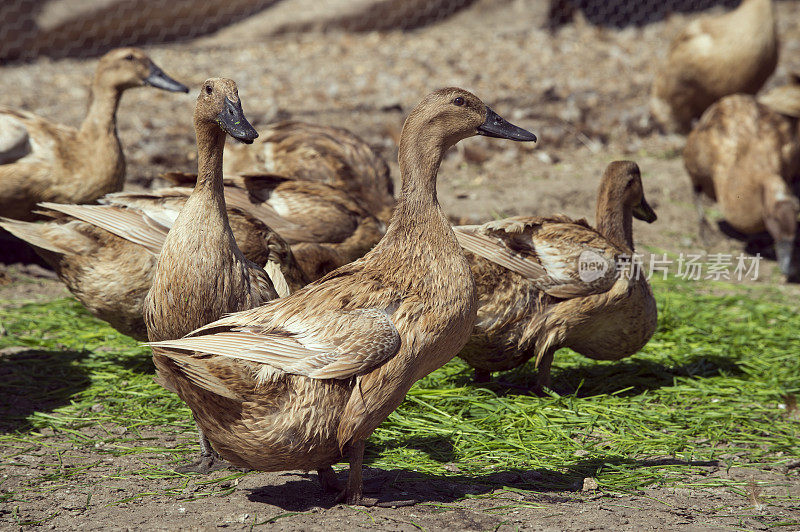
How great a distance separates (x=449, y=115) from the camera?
344cm

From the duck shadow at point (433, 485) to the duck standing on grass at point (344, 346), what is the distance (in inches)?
5.6

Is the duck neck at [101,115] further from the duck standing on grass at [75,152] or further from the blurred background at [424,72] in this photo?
the blurred background at [424,72]

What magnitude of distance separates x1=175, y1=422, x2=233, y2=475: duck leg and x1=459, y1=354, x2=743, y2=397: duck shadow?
160cm

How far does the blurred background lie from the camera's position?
8.27m

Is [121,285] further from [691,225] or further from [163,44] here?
[163,44]

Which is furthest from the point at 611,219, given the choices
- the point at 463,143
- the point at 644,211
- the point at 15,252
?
the point at 15,252

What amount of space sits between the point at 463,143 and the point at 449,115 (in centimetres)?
557

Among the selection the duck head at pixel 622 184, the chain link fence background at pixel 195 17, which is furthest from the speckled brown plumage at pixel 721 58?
the duck head at pixel 622 184

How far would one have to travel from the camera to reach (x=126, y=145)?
27.3 feet

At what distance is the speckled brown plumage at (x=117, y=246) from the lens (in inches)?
176

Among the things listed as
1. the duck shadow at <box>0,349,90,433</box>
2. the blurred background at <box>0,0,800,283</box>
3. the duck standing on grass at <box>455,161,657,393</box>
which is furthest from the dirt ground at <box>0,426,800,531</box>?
the blurred background at <box>0,0,800,283</box>

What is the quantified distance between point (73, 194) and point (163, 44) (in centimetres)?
590

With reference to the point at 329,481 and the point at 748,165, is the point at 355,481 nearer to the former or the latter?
the point at 329,481

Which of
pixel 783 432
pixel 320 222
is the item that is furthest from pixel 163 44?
pixel 783 432
